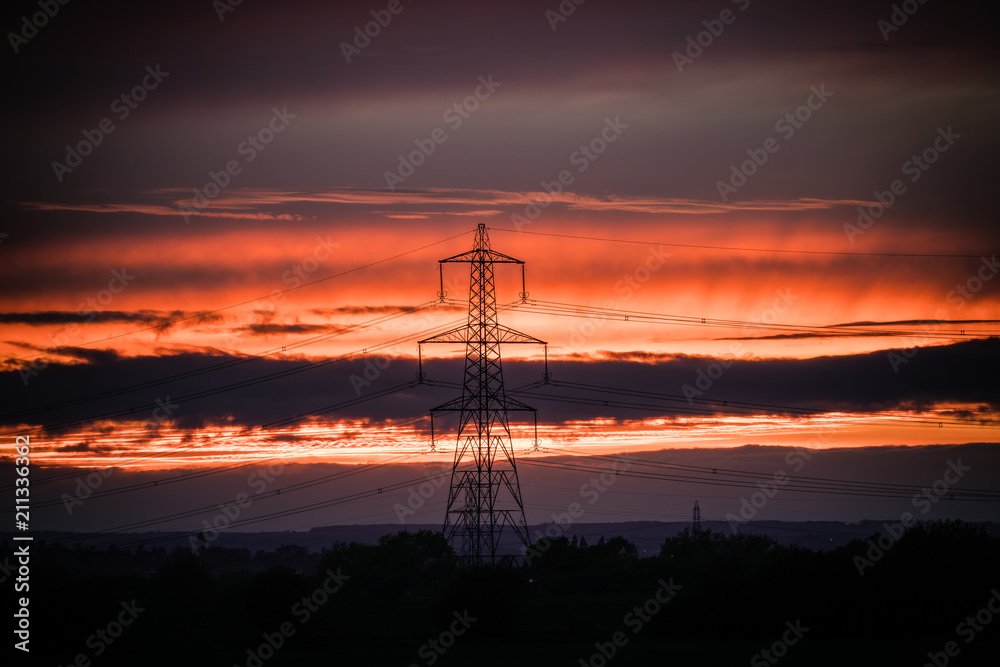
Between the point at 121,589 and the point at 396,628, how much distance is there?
63.5 metres

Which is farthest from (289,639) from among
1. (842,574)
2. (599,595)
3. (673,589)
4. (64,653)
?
(599,595)

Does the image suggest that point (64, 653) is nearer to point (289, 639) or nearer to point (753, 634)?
point (289, 639)

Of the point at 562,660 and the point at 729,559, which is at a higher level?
the point at 729,559

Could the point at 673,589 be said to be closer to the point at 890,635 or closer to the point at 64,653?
the point at 890,635

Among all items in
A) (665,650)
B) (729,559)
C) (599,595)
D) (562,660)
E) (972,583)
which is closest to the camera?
(562,660)

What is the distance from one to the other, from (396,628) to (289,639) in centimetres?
1151

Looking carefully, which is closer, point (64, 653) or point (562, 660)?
point (562, 660)

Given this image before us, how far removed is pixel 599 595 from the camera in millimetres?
152250

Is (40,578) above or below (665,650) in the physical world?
above

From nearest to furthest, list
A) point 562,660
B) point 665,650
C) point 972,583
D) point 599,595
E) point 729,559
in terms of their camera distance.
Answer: point 562,660, point 665,650, point 972,583, point 729,559, point 599,595

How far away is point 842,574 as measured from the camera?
99.5m

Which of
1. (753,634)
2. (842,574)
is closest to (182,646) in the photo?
(753,634)

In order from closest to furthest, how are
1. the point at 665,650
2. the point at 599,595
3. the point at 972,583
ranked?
1. the point at 665,650
2. the point at 972,583
3. the point at 599,595

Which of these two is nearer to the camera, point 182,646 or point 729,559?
point 182,646
